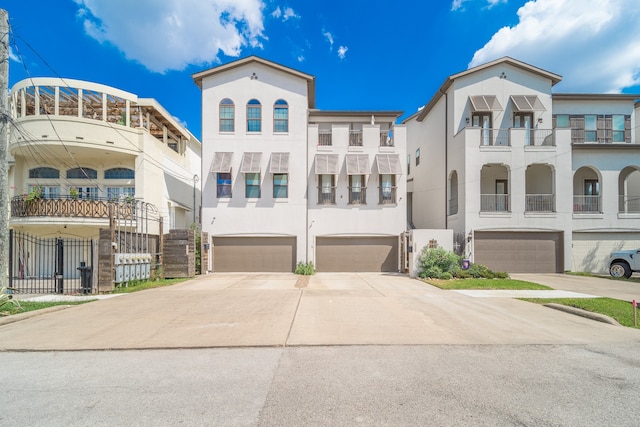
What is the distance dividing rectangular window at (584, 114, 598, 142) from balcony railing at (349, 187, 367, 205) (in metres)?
15.8

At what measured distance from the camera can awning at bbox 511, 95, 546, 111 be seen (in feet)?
64.5

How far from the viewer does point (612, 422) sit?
3.42m

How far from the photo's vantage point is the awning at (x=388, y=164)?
751 inches

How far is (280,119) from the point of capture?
19703 mm

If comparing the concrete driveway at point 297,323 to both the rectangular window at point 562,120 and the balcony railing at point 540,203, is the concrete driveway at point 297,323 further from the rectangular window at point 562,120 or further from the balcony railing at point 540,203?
the rectangular window at point 562,120

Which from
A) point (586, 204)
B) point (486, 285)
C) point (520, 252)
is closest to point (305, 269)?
point (486, 285)

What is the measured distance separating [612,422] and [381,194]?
1664 cm

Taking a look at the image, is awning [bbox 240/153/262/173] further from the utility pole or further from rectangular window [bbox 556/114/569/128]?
rectangular window [bbox 556/114/569/128]

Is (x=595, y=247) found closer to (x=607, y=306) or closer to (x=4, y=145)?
(x=607, y=306)

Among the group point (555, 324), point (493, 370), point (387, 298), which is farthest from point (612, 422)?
point (387, 298)

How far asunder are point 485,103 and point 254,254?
679 inches

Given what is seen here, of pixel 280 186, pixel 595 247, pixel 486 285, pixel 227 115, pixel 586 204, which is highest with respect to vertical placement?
pixel 227 115

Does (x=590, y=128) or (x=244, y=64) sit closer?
(x=244, y=64)

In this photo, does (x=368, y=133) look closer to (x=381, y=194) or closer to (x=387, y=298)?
(x=381, y=194)
